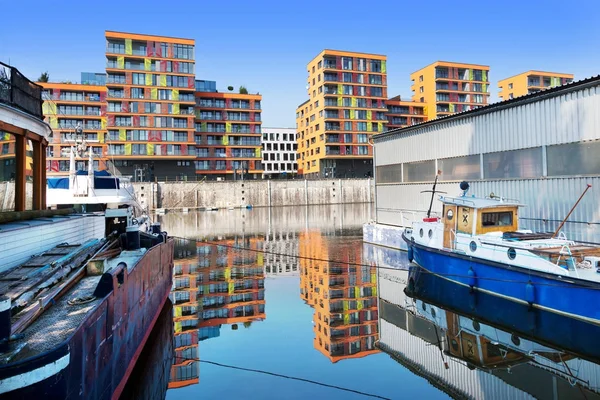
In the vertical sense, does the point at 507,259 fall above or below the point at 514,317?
above

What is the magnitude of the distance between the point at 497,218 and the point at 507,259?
2534 millimetres

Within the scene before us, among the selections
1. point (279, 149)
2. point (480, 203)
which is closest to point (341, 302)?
point (480, 203)

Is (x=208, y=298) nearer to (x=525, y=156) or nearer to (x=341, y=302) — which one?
(x=341, y=302)

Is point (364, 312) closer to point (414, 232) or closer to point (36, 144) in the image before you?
point (414, 232)

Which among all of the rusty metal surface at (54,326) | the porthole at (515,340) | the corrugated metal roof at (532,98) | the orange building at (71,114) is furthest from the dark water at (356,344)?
the orange building at (71,114)

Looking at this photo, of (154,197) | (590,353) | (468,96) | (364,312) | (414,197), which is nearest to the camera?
(590,353)

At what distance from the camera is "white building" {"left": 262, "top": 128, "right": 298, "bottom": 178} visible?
389ft

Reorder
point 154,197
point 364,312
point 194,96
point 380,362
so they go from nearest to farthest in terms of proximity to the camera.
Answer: point 380,362
point 364,312
point 154,197
point 194,96

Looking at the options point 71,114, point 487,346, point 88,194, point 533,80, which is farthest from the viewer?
point 533,80

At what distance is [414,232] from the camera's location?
19484 mm

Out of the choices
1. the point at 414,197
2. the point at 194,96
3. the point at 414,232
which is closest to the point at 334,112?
the point at 194,96

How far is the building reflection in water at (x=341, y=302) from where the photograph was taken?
38.3 ft

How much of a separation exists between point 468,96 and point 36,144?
96158 mm

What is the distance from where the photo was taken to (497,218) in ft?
51.7
